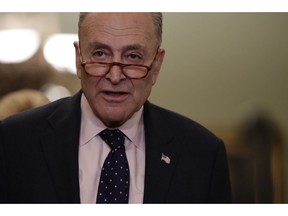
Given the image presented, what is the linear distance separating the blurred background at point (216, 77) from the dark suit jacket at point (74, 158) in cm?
3

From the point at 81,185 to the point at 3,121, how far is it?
0.90ft

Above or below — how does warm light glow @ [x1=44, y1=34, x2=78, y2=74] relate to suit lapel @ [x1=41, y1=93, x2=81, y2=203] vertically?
above

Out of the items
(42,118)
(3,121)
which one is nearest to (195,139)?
(42,118)

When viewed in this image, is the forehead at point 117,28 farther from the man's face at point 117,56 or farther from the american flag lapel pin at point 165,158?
the american flag lapel pin at point 165,158

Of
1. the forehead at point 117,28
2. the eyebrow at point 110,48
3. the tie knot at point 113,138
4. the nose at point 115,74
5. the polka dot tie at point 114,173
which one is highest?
the forehead at point 117,28

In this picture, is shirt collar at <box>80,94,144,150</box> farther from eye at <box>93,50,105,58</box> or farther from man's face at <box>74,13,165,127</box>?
eye at <box>93,50,105,58</box>

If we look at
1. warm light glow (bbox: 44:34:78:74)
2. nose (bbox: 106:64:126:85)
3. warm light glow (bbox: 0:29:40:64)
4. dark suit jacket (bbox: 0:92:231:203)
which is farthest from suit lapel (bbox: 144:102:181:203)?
warm light glow (bbox: 0:29:40:64)

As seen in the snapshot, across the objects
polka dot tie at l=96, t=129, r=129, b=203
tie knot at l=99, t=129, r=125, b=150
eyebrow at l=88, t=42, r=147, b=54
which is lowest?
polka dot tie at l=96, t=129, r=129, b=203

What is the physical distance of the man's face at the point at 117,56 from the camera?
1.18 meters

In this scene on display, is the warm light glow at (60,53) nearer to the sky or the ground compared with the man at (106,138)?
nearer to the sky

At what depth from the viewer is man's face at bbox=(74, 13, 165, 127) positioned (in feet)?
3.87

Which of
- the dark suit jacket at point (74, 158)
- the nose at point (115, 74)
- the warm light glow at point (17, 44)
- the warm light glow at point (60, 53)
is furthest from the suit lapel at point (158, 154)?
the warm light glow at point (17, 44)

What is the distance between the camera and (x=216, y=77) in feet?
4.17

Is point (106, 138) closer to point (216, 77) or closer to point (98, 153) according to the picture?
point (98, 153)
